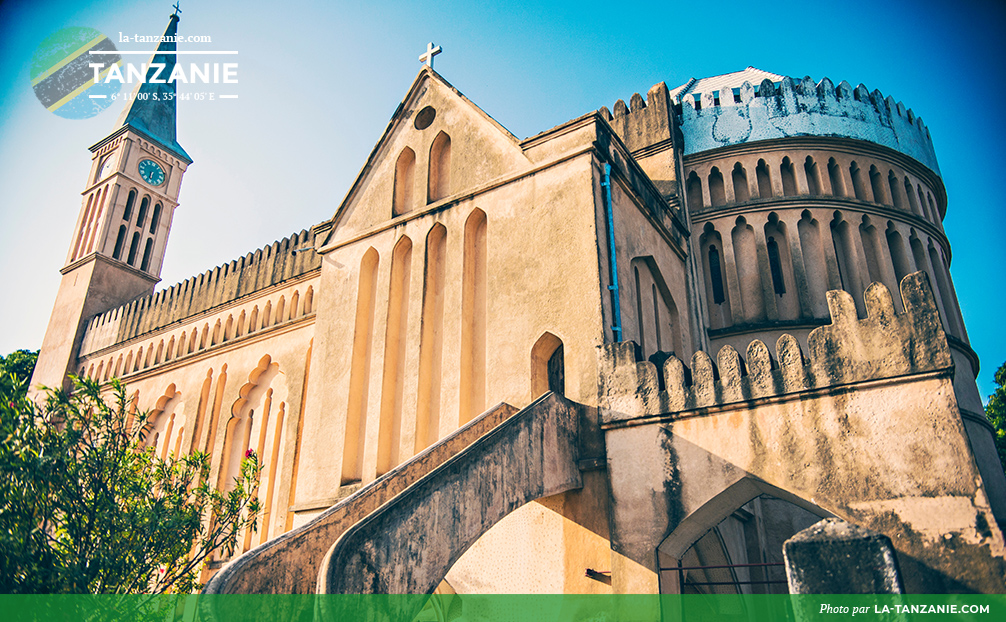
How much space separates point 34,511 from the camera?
764 cm

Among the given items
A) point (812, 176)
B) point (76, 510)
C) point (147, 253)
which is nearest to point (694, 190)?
point (812, 176)

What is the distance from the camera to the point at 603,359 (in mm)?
8844

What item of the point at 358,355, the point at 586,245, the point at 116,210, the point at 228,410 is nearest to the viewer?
the point at 586,245

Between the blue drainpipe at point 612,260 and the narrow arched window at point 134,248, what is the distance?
22.6 meters

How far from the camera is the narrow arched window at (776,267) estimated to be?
1557cm

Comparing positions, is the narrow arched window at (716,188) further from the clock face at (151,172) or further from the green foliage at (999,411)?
the clock face at (151,172)

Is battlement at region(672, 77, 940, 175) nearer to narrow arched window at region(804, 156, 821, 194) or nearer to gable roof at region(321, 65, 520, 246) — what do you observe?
narrow arched window at region(804, 156, 821, 194)

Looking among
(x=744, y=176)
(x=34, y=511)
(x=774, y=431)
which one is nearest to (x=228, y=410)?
(x=34, y=511)

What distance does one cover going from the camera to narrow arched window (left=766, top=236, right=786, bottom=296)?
1557 centimetres

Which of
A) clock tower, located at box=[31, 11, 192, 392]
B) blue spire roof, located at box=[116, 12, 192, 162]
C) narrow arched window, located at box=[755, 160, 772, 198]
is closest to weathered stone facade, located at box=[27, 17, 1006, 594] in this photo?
narrow arched window, located at box=[755, 160, 772, 198]

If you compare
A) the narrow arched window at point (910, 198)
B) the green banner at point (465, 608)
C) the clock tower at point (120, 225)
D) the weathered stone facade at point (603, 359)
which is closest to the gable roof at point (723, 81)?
the weathered stone facade at point (603, 359)

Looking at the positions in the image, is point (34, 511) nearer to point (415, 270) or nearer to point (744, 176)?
point (415, 270)

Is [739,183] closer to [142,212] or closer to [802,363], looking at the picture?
[802,363]

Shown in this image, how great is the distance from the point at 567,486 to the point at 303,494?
203 inches
